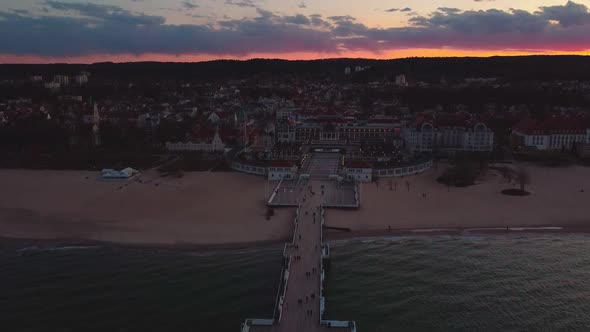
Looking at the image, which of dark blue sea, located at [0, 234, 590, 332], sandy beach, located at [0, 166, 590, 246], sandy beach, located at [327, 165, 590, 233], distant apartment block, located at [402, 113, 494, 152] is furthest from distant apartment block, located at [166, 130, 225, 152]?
dark blue sea, located at [0, 234, 590, 332]

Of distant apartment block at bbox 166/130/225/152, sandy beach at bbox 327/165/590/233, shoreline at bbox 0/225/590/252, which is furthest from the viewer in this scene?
distant apartment block at bbox 166/130/225/152

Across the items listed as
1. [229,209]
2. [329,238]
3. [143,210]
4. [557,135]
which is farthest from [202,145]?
[557,135]

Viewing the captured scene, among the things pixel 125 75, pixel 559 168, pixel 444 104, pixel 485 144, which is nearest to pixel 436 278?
pixel 559 168

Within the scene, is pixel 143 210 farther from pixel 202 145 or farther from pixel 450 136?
pixel 450 136

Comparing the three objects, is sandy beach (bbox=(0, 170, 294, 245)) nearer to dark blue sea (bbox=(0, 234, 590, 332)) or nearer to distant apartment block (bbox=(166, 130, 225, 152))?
dark blue sea (bbox=(0, 234, 590, 332))

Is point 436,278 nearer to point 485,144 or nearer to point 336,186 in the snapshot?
point 336,186

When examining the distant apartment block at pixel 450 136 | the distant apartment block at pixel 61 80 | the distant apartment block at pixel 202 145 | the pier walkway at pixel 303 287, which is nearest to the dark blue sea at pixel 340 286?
the pier walkway at pixel 303 287
